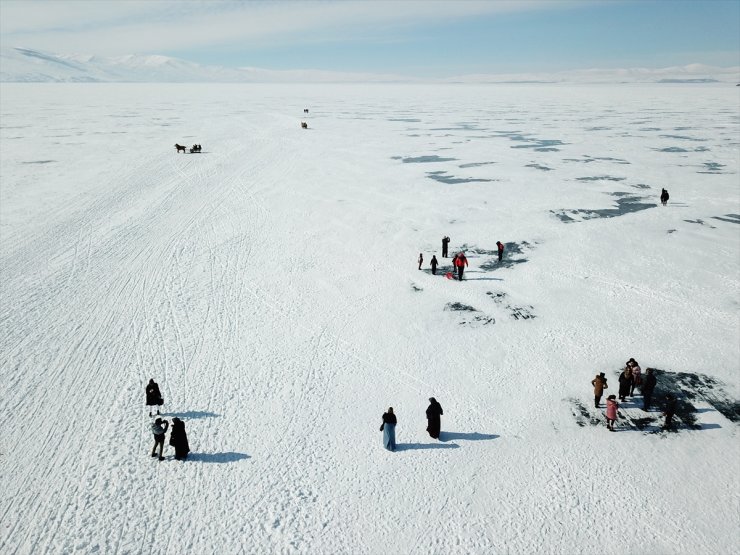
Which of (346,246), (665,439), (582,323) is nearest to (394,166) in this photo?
(346,246)

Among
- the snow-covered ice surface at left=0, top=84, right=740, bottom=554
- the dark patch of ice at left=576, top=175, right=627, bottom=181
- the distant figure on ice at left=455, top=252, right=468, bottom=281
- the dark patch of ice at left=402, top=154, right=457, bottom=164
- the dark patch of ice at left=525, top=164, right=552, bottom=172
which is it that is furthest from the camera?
the dark patch of ice at left=402, top=154, right=457, bottom=164

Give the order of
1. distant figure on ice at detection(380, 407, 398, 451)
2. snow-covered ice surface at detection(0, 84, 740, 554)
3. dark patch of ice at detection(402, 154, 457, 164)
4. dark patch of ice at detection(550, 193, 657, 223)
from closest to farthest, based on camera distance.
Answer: snow-covered ice surface at detection(0, 84, 740, 554)
distant figure on ice at detection(380, 407, 398, 451)
dark patch of ice at detection(550, 193, 657, 223)
dark patch of ice at detection(402, 154, 457, 164)

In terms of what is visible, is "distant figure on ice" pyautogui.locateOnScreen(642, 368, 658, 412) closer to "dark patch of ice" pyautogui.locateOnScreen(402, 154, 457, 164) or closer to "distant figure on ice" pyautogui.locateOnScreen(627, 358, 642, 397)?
"distant figure on ice" pyautogui.locateOnScreen(627, 358, 642, 397)

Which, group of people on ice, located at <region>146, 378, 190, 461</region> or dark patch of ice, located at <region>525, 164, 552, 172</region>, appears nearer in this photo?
group of people on ice, located at <region>146, 378, 190, 461</region>

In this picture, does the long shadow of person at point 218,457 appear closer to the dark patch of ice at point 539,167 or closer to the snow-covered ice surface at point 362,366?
the snow-covered ice surface at point 362,366

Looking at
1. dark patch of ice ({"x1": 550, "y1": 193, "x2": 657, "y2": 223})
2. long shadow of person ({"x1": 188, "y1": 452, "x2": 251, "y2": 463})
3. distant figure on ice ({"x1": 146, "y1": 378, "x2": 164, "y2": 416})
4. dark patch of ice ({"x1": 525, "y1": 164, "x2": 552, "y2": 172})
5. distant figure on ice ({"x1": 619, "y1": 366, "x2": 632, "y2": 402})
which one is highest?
dark patch of ice ({"x1": 525, "y1": 164, "x2": 552, "y2": 172})

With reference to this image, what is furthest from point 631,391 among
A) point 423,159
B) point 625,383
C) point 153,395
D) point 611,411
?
point 423,159

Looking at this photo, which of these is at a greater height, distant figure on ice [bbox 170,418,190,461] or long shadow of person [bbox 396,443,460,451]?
distant figure on ice [bbox 170,418,190,461]

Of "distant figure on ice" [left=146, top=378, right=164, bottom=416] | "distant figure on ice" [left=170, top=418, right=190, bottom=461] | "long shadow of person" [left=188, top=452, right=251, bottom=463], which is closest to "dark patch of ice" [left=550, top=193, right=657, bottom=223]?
"long shadow of person" [left=188, top=452, right=251, bottom=463]
